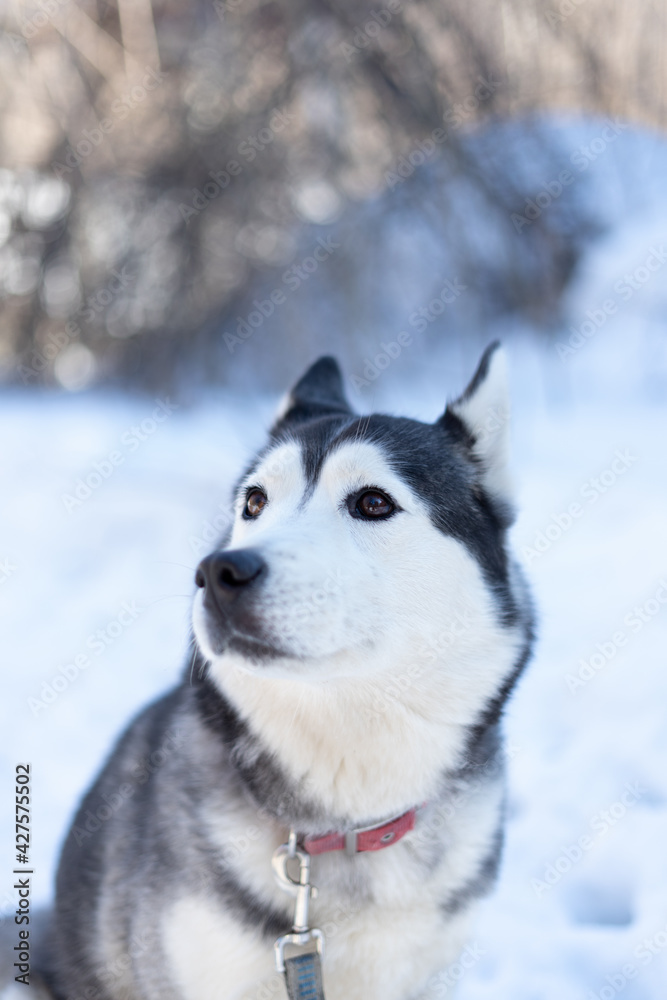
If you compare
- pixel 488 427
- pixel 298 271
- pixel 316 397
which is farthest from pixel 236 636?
pixel 298 271

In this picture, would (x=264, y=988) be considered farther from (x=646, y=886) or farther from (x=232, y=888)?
(x=646, y=886)

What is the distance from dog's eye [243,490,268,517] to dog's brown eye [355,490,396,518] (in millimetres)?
282

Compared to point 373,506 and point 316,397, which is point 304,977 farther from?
point 316,397

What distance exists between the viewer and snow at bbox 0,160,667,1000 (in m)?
2.44

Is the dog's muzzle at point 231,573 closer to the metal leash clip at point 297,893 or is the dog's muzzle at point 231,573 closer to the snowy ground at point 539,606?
the metal leash clip at point 297,893

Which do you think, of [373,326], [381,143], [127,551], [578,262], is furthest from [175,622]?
[578,262]

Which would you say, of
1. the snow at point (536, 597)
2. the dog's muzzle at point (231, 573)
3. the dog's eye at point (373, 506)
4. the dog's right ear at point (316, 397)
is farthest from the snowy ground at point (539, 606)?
the dog's muzzle at point (231, 573)

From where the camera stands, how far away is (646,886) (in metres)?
2.44

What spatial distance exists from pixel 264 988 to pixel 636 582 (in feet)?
10.9

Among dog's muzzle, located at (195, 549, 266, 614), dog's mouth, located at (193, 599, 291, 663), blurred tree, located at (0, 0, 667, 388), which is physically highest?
blurred tree, located at (0, 0, 667, 388)

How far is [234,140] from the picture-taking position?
7.06 metres

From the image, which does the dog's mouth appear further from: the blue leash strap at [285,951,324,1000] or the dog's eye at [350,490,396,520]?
the blue leash strap at [285,951,324,1000]

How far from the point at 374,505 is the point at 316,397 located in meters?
0.84

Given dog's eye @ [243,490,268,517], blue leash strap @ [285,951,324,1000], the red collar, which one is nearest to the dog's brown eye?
dog's eye @ [243,490,268,517]
